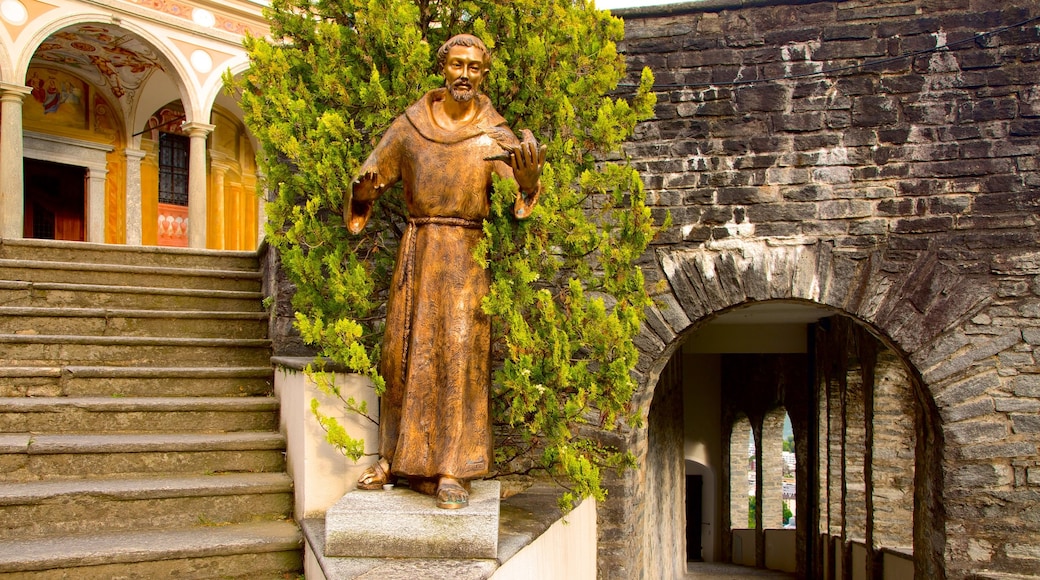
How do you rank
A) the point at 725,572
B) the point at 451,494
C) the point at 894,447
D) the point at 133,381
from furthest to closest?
the point at 725,572 < the point at 894,447 < the point at 133,381 < the point at 451,494

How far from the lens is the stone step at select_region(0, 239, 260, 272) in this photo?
5578mm

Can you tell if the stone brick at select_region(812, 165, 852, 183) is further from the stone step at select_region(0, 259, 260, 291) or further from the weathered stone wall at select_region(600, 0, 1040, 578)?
the stone step at select_region(0, 259, 260, 291)

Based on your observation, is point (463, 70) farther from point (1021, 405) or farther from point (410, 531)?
point (1021, 405)

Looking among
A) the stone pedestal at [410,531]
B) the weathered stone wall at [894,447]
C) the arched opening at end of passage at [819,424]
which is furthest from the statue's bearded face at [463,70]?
the weathered stone wall at [894,447]

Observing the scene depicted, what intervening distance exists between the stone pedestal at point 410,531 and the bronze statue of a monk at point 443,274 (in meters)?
0.17

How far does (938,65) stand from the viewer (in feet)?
16.1

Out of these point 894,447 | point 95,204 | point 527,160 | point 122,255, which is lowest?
point 894,447

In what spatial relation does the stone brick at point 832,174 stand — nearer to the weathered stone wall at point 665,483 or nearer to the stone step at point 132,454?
the weathered stone wall at point 665,483

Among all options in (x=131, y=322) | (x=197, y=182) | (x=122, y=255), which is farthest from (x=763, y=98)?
(x=197, y=182)

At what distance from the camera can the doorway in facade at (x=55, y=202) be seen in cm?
1280

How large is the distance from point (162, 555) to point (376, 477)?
2.85 ft

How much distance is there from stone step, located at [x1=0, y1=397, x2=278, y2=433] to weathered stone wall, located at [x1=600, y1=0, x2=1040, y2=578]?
7.01 feet

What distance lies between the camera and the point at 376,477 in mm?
3197

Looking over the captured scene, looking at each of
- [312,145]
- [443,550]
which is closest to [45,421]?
[312,145]
